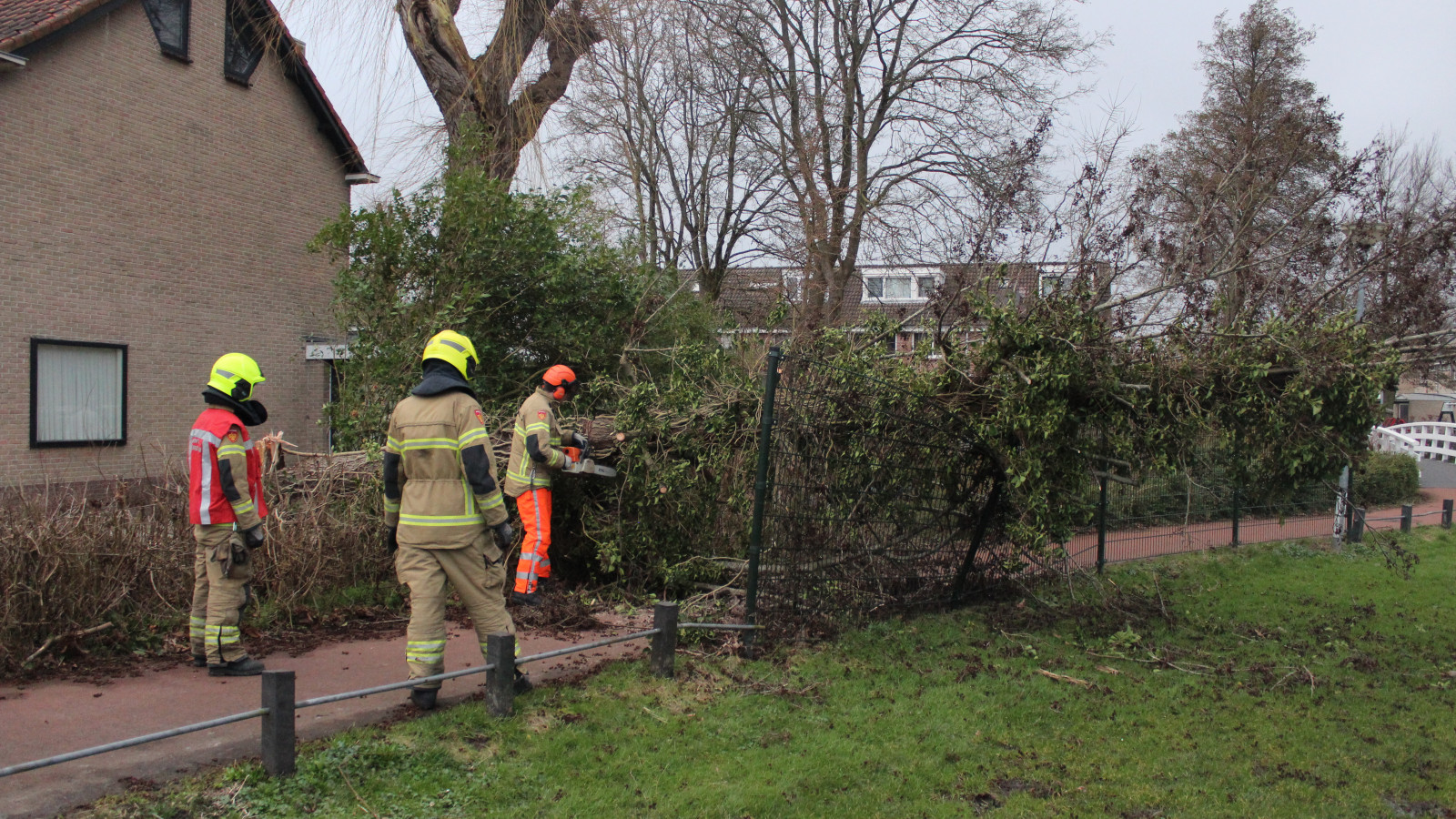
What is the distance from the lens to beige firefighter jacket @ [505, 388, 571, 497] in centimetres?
683

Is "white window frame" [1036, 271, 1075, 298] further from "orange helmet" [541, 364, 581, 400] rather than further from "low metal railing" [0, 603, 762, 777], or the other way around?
"orange helmet" [541, 364, 581, 400]

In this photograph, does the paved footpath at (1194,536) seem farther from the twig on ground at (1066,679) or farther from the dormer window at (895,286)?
the dormer window at (895,286)

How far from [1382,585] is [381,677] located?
32.1 ft

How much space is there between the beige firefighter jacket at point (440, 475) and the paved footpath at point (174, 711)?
88 cm

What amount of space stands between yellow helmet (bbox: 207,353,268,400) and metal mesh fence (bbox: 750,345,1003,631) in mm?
2968

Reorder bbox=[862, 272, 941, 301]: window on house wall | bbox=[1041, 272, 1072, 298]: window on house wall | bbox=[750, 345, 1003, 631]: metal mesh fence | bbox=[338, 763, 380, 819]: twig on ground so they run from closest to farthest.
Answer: bbox=[338, 763, 380, 819]: twig on ground → bbox=[750, 345, 1003, 631]: metal mesh fence → bbox=[1041, 272, 1072, 298]: window on house wall → bbox=[862, 272, 941, 301]: window on house wall

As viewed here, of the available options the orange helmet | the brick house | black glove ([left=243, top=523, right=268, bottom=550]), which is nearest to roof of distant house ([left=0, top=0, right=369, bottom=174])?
the brick house

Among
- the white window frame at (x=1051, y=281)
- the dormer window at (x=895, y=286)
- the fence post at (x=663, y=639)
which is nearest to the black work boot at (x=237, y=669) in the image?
the fence post at (x=663, y=639)

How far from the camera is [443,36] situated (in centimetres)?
1136

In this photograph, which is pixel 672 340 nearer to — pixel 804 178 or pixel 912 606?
pixel 912 606

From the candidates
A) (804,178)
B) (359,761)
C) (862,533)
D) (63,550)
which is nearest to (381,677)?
(359,761)

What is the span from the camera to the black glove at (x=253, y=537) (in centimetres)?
534

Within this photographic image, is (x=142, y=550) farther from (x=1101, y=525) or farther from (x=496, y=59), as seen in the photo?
(x=1101, y=525)

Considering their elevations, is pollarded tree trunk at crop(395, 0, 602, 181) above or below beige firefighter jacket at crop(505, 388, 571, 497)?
above
